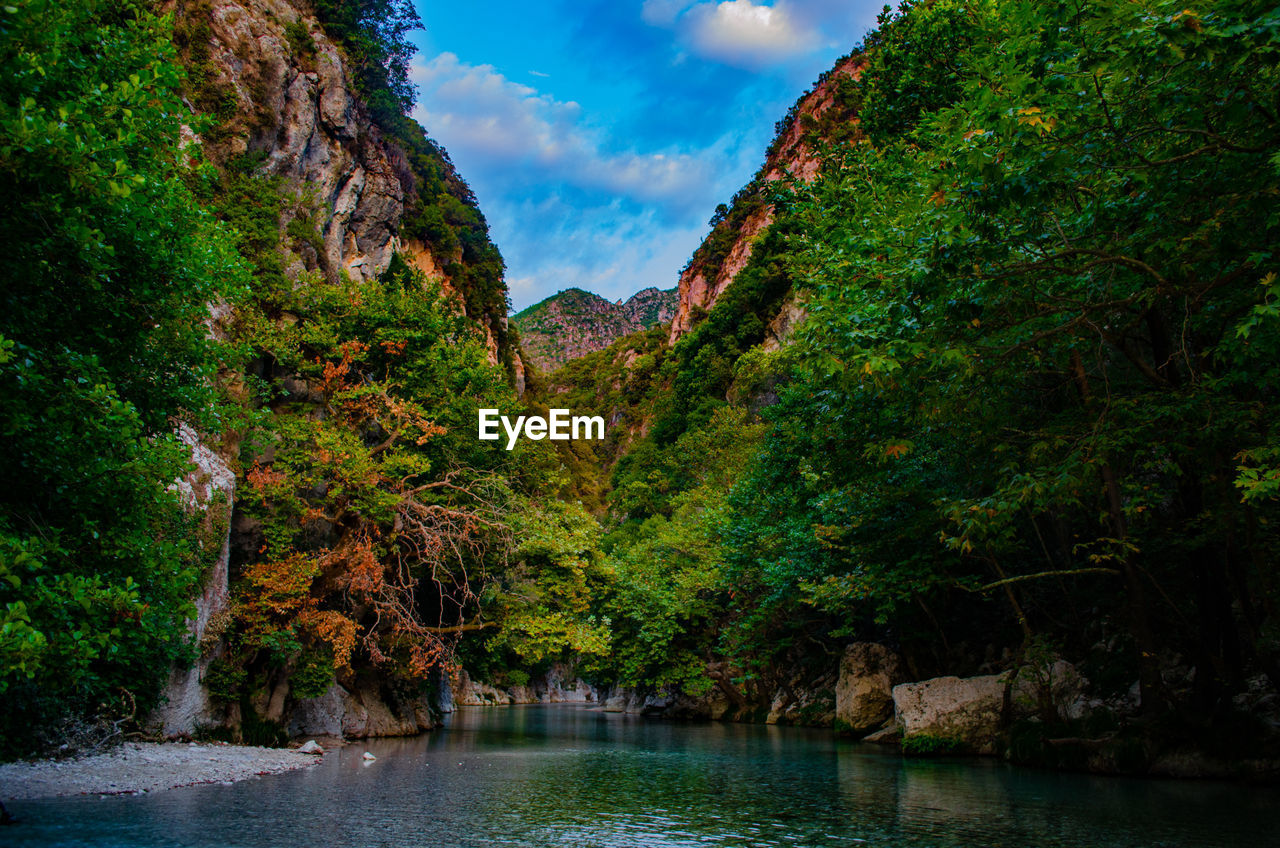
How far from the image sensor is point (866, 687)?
2223 centimetres

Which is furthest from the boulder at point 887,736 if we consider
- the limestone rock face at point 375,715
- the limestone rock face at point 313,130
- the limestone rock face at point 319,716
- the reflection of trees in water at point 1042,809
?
the limestone rock face at point 313,130

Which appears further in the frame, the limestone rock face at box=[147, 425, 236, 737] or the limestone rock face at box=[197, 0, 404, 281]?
the limestone rock face at box=[197, 0, 404, 281]

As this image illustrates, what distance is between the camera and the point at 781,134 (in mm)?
72312

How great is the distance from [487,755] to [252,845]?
1117cm

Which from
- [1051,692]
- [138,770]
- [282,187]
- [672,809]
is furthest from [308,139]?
[1051,692]

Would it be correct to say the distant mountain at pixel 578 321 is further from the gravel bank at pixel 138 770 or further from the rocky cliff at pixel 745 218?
the gravel bank at pixel 138 770

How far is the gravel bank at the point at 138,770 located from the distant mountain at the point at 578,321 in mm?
120878

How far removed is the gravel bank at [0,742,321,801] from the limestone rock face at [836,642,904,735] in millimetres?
15039

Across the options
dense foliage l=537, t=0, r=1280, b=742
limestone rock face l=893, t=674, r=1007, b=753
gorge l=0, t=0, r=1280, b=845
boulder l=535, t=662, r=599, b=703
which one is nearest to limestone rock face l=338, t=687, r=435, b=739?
gorge l=0, t=0, r=1280, b=845

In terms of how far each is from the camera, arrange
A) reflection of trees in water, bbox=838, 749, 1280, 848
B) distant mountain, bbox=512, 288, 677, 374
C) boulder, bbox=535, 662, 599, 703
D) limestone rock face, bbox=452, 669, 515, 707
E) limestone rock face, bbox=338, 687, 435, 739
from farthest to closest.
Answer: distant mountain, bbox=512, 288, 677, 374 → boulder, bbox=535, 662, 599, 703 → limestone rock face, bbox=452, 669, 515, 707 → limestone rock face, bbox=338, 687, 435, 739 → reflection of trees in water, bbox=838, 749, 1280, 848

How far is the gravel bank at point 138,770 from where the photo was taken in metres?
9.30

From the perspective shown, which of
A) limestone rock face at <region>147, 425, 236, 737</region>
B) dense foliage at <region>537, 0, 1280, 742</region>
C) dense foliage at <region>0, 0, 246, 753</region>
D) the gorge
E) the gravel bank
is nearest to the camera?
dense foliage at <region>0, 0, 246, 753</region>

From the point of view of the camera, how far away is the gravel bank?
9297 mm

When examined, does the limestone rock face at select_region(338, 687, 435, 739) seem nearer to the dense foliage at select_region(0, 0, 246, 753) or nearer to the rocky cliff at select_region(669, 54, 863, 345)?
the dense foliage at select_region(0, 0, 246, 753)
